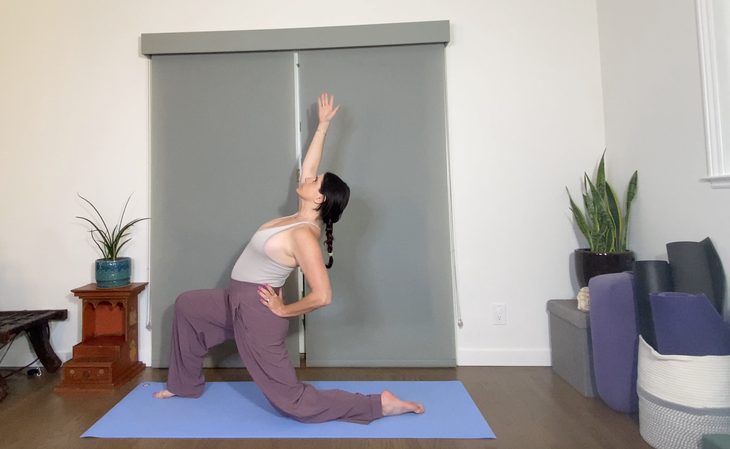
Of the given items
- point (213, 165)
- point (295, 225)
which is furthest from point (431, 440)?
point (213, 165)

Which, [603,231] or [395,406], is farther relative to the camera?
[603,231]

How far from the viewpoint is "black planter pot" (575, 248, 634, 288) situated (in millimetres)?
2262

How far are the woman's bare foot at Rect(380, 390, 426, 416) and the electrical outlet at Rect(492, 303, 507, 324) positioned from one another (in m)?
0.93

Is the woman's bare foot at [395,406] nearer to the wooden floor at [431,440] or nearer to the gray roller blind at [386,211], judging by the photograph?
the wooden floor at [431,440]

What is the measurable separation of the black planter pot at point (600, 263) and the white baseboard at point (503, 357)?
54 cm

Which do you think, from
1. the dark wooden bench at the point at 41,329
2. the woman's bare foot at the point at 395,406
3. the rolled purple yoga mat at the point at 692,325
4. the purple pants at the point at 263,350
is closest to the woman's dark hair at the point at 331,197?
the purple pants at the point at 263,350

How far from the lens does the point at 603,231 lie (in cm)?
237

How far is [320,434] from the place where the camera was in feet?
5.95

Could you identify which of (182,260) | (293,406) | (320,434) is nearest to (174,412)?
(293,406)

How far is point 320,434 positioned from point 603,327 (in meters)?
1.36

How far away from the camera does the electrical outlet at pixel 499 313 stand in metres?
2.68

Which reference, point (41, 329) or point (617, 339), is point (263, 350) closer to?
point (617, 339)

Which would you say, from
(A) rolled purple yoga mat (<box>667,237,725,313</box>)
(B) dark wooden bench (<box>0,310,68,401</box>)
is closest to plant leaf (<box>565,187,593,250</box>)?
(A) rolled purple yoga mat (<box>667,237,725,313</box>)

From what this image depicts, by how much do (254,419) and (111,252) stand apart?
55.8 inches
